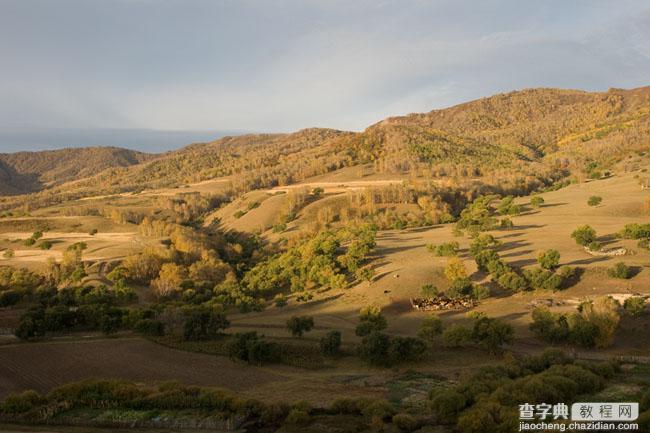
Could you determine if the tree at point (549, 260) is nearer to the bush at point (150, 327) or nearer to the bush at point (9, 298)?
the bush at point (150, 327)

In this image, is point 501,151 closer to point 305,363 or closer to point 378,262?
point 378,262

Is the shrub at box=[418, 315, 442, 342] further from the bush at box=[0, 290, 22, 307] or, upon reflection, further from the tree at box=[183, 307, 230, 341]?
the bush at box=[0, 290, 22, 307]

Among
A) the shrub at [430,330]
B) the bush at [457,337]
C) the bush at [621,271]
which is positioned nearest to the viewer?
the bush at [457,337]

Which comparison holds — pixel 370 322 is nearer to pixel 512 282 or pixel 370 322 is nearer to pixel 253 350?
pixel 253 350

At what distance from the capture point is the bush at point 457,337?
27.2 metres

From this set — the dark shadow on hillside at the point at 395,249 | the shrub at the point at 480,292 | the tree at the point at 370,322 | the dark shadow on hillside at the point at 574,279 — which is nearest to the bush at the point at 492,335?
the tree at the point at 370,322

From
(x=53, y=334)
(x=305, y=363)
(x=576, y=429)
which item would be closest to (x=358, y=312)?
(x=305, y=363)

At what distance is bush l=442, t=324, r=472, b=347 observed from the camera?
89.3 ft

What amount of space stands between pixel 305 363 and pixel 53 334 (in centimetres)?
1871

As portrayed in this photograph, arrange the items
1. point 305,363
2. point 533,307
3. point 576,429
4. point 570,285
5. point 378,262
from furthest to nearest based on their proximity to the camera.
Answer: point 378,262, point 570,285, point 533,307, point 305,363, point 576,429

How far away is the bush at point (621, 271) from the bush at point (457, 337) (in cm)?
1708

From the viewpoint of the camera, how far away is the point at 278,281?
53.8 m

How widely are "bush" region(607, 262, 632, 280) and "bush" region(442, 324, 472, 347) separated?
56.0 ft

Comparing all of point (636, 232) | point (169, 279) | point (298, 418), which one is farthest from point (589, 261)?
point (169, 279)
